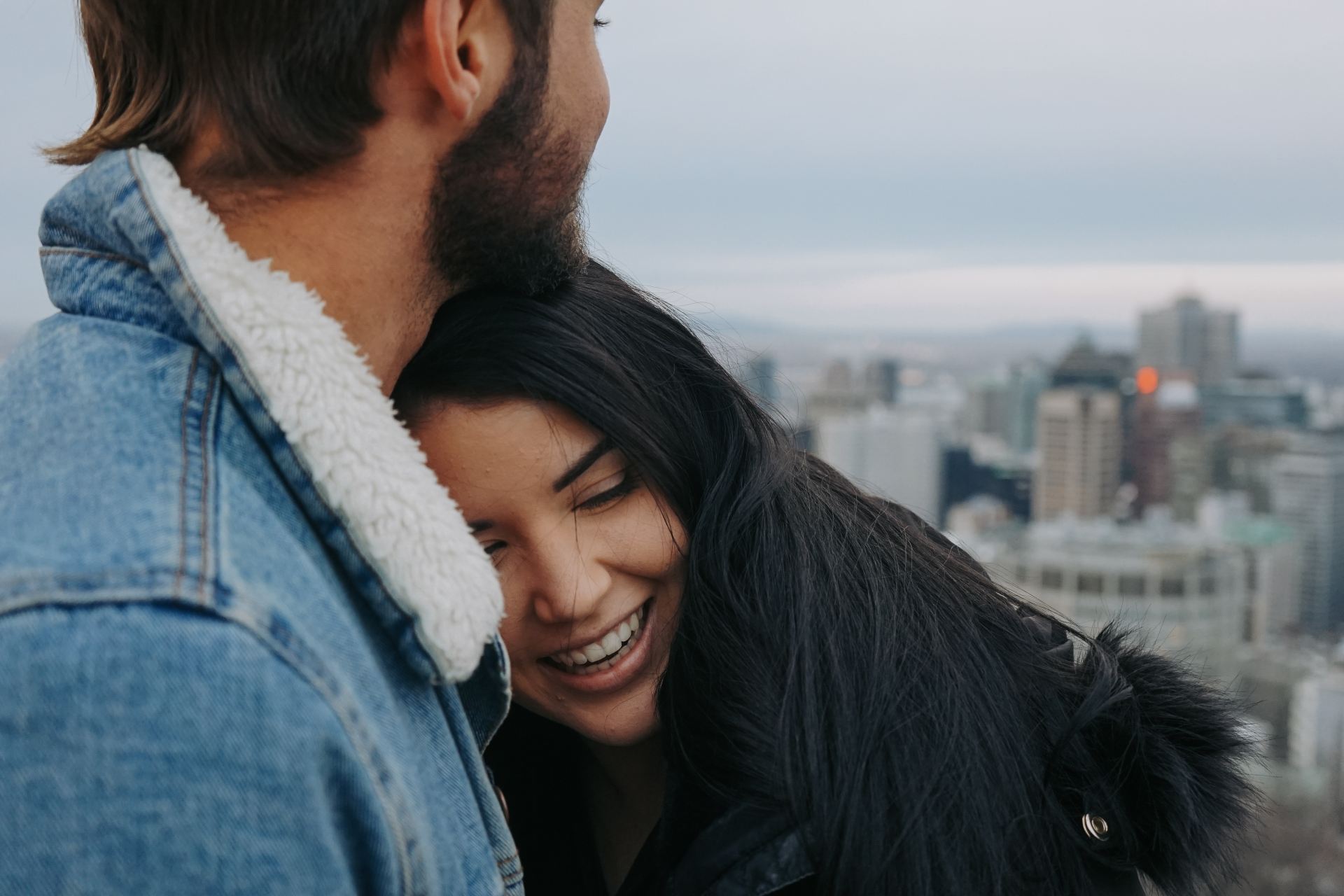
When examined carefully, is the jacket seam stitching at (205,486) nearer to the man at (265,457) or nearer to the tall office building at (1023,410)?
the man at (265,457)

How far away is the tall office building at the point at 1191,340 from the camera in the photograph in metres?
46.2

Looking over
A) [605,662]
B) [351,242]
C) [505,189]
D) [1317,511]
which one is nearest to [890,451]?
[1317,511]

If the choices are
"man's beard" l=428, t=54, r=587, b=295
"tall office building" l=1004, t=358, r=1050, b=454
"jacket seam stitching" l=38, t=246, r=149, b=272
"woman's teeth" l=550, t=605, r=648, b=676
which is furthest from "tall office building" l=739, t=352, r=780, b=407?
"tall office building" l=1004, t=358, r=1050, b=454

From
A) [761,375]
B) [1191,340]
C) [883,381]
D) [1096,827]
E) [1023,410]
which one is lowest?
[1023,410]

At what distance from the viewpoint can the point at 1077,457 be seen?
3978 centimetres

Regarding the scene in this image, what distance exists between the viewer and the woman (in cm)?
164

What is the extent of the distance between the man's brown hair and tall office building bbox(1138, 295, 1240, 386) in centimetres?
4783

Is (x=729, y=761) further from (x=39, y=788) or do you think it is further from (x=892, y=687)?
(x=39, y=788)

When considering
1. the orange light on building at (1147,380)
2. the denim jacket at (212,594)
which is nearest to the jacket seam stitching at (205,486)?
the denim jacket at (212,594)

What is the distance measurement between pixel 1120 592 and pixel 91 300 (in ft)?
97.3

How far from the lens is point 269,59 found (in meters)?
1.15

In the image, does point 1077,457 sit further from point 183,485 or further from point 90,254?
point 183,485

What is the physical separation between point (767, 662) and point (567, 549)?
35 centimetres

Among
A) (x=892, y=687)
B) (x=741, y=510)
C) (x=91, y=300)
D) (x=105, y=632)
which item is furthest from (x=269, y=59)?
(x=892, y=687)
